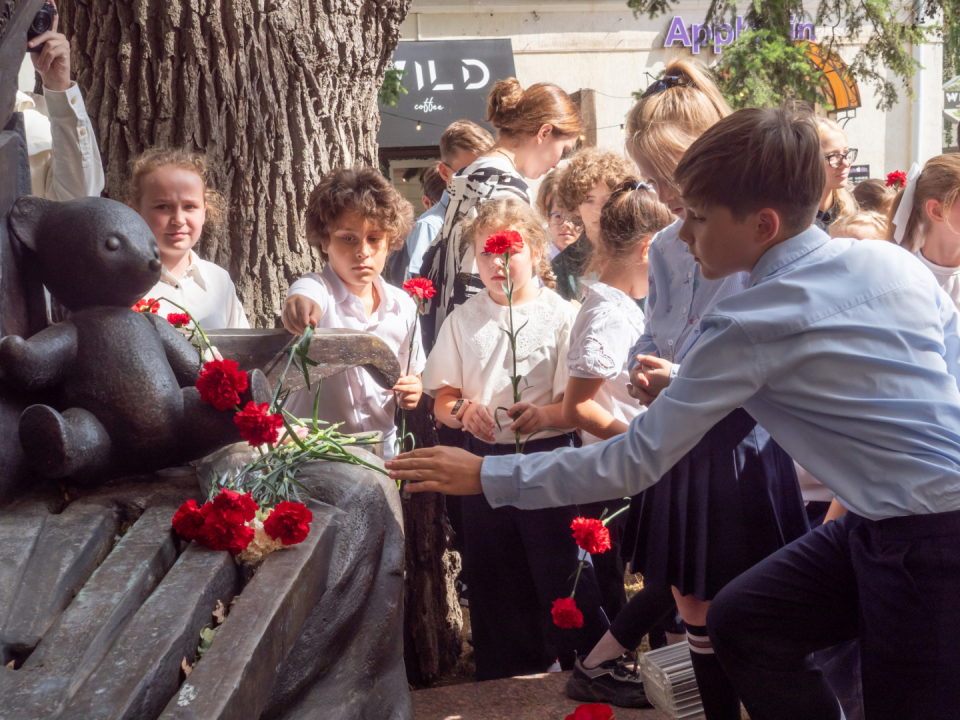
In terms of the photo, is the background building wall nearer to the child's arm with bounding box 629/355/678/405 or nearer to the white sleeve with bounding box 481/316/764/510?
the child's arm with bounding box 629/355/678/405

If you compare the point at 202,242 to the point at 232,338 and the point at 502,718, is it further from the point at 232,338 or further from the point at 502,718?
the point at 502,718

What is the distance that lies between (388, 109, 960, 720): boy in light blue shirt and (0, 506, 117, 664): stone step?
0.63 m

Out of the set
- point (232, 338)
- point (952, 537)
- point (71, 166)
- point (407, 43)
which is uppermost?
point (407, 43)

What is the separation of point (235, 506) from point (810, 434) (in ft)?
3.75

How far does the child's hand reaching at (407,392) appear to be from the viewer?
2.72 metres

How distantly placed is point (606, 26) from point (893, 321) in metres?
11.0

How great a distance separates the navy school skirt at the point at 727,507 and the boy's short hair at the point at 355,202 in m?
1.25

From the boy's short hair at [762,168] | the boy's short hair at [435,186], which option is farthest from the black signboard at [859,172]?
the boy's short hair at [762,168]

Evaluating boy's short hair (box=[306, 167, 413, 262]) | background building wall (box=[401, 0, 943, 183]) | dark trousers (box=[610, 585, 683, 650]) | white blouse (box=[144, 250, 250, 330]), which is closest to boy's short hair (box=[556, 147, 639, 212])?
boy's short hair (box=[306, 167, 413, 262])

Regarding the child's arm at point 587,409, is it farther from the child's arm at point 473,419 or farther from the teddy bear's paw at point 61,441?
the teddy bear's paw at point 61,441

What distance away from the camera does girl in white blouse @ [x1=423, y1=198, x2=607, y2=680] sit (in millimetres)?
2951

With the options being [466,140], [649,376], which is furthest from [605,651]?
[466,140]

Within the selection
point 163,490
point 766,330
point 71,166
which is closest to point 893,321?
point 766,330

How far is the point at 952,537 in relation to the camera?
164cm
